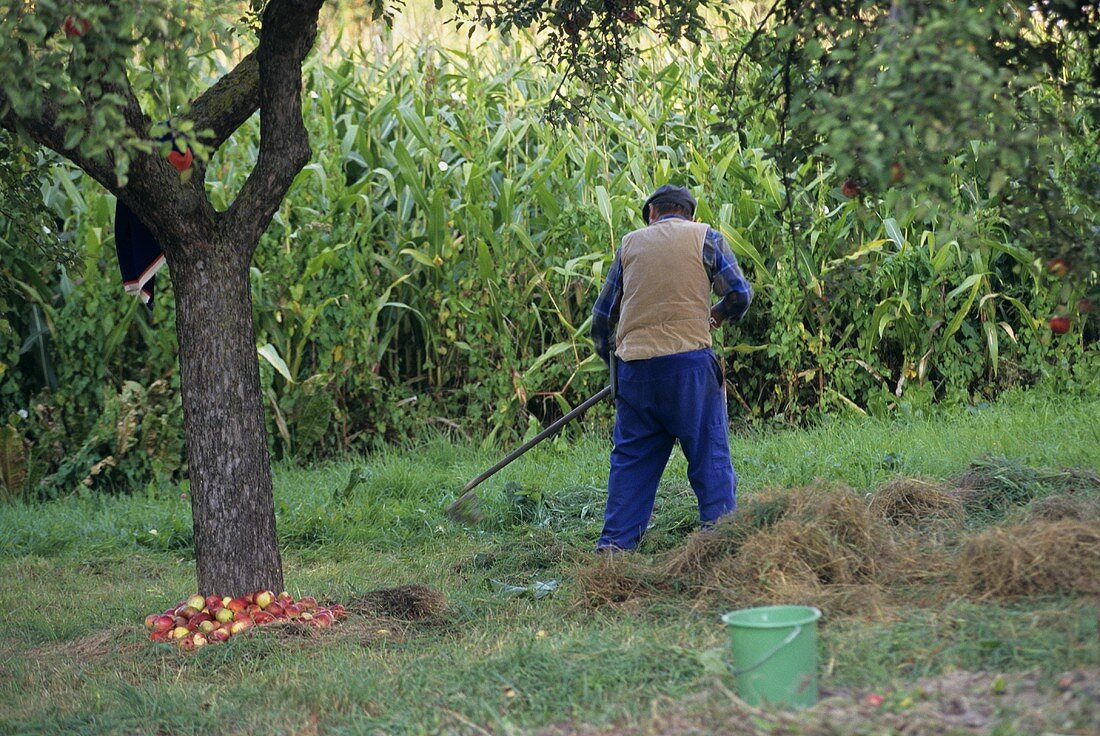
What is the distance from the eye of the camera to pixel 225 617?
4.75 meters

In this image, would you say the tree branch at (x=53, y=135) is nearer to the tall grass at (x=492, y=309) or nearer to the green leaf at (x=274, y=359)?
the green leaf at (x=274, y=359)

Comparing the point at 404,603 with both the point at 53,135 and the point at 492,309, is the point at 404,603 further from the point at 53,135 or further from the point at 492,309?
the point at 492,309

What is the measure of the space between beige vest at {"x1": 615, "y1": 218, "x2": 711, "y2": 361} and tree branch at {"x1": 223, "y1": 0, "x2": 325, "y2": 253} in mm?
1601

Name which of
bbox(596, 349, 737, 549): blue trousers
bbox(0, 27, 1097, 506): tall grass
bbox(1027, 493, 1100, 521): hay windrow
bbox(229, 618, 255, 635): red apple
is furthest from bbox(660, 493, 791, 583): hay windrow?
bbox(0, 27, 1097, 506): tall grass

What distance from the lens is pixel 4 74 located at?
131 inches

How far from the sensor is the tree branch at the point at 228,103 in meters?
4.85

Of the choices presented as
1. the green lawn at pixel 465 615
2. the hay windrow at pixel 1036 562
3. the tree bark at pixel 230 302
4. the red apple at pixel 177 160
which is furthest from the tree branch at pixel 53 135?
the hay windrow at pixel 1036 562

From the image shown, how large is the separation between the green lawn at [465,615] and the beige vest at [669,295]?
0.93 m

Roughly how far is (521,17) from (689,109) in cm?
397

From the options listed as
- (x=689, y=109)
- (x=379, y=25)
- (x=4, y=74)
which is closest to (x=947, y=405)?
(x=689, y=109)

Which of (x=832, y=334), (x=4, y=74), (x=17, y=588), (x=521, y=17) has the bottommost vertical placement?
(x=17, y=588)

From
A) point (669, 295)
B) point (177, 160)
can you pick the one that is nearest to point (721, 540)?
point (669, 295)

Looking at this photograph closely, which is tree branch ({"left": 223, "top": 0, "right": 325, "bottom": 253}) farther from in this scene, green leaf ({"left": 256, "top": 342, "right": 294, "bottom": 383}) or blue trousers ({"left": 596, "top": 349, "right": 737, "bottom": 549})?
green leaf ({"left": 256, "top": 342, "right": 294, "bottom": 383})

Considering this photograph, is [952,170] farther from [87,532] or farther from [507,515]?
[87,532]
